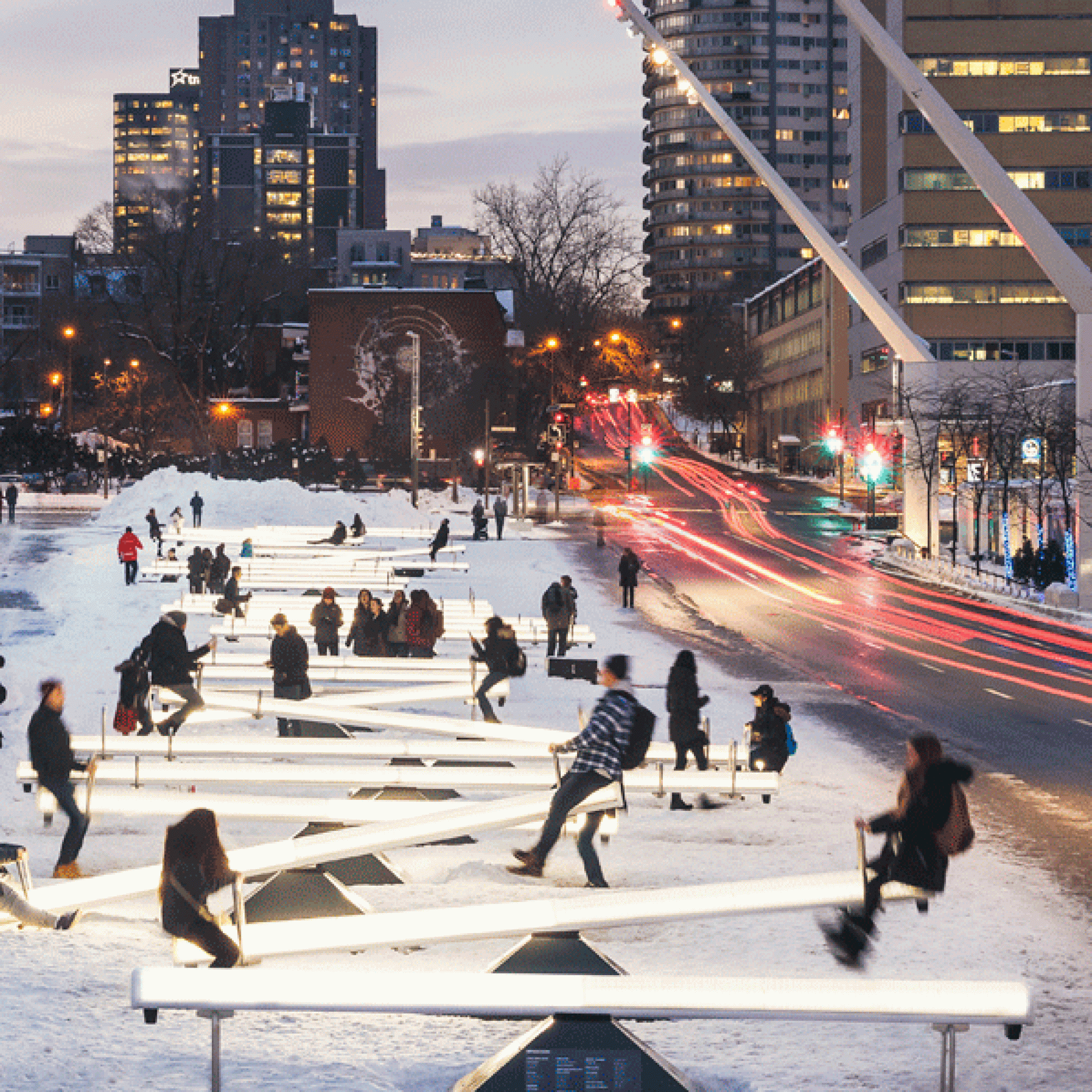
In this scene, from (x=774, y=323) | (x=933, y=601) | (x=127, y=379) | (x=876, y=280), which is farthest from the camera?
(x=774, y=323)

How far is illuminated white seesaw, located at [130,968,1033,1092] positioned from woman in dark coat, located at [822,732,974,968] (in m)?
1.79

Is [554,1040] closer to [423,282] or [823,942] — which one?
[823,942]

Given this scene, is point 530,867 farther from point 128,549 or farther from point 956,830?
point 128,549

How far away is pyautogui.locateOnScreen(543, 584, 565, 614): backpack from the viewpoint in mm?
25406

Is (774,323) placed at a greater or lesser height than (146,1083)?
greater

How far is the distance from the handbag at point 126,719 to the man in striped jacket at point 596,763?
235 inches

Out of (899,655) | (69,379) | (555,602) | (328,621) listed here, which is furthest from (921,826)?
(69,379)

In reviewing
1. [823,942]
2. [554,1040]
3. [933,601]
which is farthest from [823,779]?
[933,601]

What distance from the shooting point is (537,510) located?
6919 centimetres

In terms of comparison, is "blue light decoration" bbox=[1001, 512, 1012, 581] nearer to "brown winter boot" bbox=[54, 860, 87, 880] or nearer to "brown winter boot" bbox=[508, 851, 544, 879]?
"brown winter boot" bbox=[508, 851, 544, 879]

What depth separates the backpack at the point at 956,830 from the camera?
854 centimetres

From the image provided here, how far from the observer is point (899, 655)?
28781 mm

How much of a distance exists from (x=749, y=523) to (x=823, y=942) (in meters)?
55.8

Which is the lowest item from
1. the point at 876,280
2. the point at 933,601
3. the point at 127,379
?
the point at 933,601
